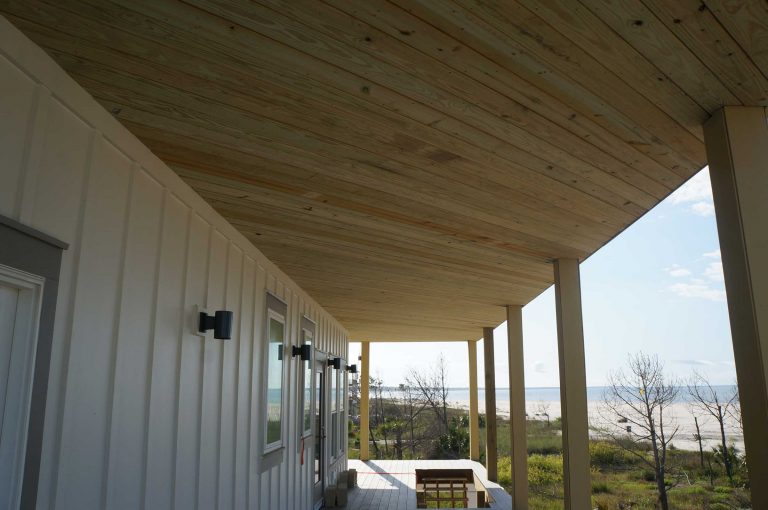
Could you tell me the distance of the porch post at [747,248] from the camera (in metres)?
2.05

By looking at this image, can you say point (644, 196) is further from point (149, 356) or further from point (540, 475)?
point (540, 475)

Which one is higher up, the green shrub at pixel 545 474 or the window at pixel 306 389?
the window at pixel 306 389

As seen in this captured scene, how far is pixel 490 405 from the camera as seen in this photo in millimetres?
8883

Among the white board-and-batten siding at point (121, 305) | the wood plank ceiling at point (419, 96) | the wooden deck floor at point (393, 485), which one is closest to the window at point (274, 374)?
the white board-and-batten siding at point (121, 305)

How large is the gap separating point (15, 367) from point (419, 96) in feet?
5.41

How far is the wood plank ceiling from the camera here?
179cm

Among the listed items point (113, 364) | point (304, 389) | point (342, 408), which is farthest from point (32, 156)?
point (342, 408)

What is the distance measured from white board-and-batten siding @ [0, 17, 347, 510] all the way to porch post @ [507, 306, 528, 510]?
4006 mm

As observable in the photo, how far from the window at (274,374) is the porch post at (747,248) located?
11.5 feet

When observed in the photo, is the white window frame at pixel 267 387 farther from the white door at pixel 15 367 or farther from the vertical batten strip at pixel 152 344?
the white door at pixel 15 367

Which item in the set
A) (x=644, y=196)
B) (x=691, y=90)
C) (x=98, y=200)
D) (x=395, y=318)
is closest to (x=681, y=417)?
(x=395, y=318)

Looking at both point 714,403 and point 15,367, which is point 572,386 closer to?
point 15,367

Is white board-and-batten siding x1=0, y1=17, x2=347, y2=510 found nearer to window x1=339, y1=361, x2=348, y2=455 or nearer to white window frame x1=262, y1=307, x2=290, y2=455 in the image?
white window frame x1=262, y1=307, x2=290, y2=455

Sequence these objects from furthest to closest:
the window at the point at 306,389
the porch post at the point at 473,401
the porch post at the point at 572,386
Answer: the porch post at the point at 473,401
the window at the point at 306,389
the porch post at the point at 572,386
